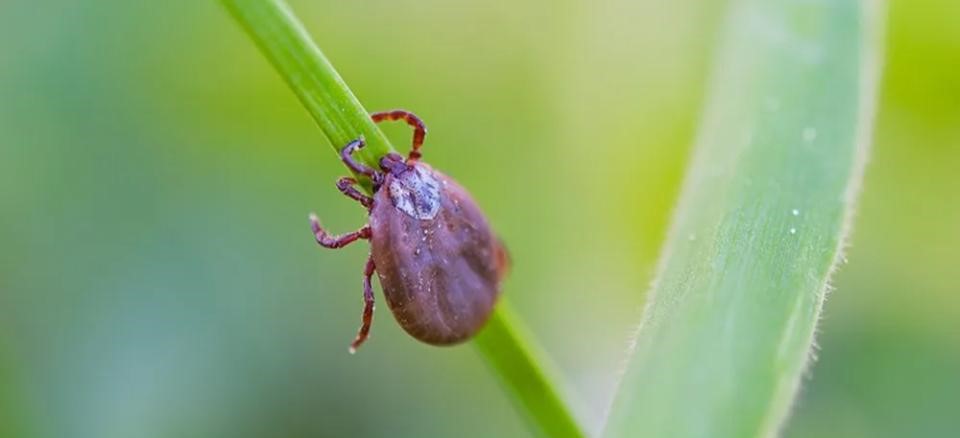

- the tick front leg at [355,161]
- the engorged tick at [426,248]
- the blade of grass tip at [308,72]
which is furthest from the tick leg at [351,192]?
the blade of grass tip at [308,72]

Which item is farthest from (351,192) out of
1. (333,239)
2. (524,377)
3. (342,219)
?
(342,219)

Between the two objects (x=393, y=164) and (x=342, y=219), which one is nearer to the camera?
(x=393, y=164)

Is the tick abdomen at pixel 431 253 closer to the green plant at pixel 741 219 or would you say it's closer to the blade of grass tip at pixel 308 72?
the green plant at pixel 741 219

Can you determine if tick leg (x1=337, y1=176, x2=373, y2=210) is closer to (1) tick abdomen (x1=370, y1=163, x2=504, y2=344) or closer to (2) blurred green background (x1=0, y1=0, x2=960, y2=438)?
(1) tick abdomen (x1=370, y1=163, x2=504, y2=344)

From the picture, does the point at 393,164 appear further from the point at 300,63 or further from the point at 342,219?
the point at 342,219

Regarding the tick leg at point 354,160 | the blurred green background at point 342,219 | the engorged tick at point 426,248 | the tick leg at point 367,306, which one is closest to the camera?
the tick leg at point 354,160

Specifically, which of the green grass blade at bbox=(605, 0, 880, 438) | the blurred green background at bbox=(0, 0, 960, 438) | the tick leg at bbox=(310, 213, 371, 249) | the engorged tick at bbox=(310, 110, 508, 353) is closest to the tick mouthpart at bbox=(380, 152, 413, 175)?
the engorged tick at bbox=(310, 110, 508, 353)

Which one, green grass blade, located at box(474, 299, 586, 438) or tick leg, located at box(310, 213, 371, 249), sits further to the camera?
tick leg, located at box(310, 213, 371, 249)
